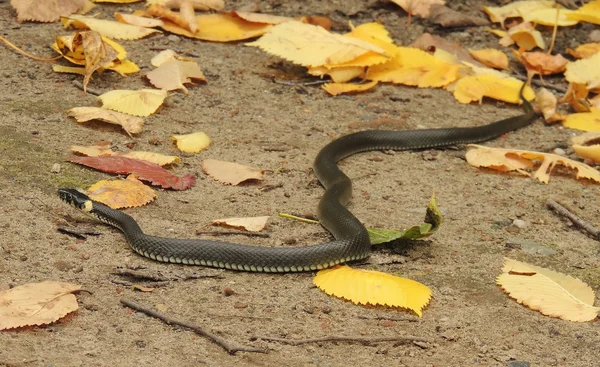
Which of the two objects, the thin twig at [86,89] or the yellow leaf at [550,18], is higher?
the yellow leaf at [550,18]

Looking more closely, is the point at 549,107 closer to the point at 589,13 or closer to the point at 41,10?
the point at 589,13

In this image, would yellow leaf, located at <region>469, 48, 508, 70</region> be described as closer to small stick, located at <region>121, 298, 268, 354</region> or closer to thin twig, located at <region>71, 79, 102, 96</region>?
thin twig, located at <region>71, 79, 102, 96</region>

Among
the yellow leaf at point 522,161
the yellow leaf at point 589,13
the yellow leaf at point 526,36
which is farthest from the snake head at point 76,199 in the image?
the yellow leaf at point 589,13

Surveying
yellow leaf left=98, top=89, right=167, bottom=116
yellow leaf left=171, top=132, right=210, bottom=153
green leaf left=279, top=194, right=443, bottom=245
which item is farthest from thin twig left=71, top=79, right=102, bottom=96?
green leaf left=279, top=194, right=443, bottom=245

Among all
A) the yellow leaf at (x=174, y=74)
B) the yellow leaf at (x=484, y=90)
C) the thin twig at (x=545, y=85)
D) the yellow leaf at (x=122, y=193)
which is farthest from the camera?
the thin twig at (x=545, y=85)

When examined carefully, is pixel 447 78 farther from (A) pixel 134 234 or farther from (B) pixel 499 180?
(A) pixel 134 234

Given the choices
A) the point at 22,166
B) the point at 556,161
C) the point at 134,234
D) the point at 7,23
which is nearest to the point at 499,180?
the point at 556,161

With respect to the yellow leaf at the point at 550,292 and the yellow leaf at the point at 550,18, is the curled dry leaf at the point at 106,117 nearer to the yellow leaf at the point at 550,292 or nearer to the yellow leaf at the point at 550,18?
the yellow leaf at the point at 550,292
